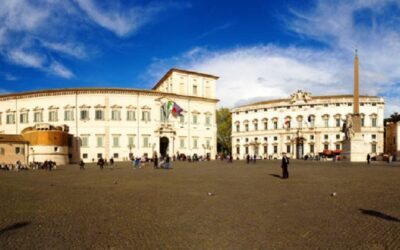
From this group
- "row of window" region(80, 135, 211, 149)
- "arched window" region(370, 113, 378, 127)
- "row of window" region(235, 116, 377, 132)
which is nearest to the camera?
"row of window" region(80, 135, 211, 149)

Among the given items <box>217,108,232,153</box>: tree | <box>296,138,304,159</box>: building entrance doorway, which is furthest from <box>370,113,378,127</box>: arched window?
<box>217,108,232,153</box>: tree

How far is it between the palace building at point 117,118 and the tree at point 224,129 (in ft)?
97.2

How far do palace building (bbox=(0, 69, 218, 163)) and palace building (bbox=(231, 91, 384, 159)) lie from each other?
21.3m

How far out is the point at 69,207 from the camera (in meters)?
9.54

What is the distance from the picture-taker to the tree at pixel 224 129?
8712 cm

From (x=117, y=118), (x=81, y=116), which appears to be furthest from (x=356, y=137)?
(x=81, y=116)

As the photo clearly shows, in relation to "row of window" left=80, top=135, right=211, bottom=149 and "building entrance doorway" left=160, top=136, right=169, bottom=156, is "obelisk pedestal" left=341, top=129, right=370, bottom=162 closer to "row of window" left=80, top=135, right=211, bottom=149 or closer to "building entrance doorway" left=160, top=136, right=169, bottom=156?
"row of window" left=80, top=135, right=211, bottom=149

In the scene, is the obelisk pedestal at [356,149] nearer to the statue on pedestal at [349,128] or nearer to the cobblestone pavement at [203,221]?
the statue on pedestal at [349,128]

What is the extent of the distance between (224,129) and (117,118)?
134 ft

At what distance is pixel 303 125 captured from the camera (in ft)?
234

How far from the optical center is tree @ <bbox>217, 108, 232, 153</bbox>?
87125 mm

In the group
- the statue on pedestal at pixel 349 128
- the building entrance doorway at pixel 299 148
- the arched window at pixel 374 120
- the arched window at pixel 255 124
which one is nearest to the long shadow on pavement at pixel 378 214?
the statue on pedestal at pixel 349 128

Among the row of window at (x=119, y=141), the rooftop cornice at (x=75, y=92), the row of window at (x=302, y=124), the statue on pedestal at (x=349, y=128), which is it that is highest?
the rooftop cornice at (x=75, y=92)

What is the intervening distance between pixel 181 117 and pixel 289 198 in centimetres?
4521
